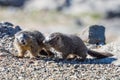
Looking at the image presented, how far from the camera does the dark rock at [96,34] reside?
19.6 meters

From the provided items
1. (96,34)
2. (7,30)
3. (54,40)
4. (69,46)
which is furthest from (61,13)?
(54,40)

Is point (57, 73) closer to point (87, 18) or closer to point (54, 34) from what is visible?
point (54, 34)

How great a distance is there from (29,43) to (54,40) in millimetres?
607

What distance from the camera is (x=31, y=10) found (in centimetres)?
5291

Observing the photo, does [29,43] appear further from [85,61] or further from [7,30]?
[7,30]

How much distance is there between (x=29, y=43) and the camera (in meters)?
16.7

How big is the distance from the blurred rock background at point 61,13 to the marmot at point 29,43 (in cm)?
2628

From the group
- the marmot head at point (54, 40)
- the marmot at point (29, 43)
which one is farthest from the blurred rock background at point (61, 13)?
the marmot at point (29, 43)

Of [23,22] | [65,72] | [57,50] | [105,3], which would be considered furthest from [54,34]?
[105,3]

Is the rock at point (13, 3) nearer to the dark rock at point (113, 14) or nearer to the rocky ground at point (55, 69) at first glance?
the dark rock at point (113, 14)

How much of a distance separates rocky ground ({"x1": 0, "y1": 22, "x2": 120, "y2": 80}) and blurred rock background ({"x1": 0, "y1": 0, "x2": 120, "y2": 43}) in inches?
1066

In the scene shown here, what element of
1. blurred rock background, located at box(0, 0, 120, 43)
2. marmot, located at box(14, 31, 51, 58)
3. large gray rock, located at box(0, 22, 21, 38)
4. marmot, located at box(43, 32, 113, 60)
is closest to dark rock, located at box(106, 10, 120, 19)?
blurred rock background, located at box(0, 0, 120, 43)

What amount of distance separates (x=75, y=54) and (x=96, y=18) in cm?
3068

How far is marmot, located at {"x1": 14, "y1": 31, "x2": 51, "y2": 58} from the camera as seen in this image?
16516 millimetres
